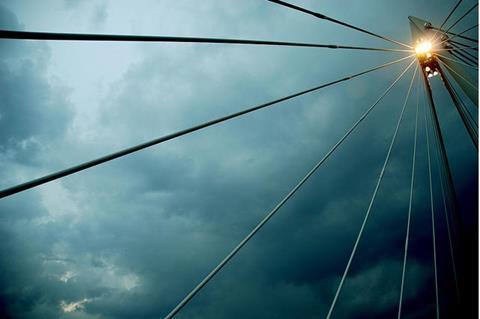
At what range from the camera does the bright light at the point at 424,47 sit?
941cm

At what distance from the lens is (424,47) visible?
9500 mm

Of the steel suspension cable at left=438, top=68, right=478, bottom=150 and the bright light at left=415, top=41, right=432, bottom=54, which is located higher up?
the bright light at left=415, top=41, right=432, bottom=54

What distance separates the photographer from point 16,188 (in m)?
1.75

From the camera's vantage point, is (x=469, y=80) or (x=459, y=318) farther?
(x=469, y=80)

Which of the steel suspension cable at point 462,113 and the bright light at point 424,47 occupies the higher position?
the bright light at point 424,47

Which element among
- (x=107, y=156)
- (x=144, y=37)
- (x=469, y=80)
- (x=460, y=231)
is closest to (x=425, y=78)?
(x=469, y=80)

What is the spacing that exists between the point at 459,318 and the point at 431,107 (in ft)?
20.6

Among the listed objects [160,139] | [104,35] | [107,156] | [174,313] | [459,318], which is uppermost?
[104,35]

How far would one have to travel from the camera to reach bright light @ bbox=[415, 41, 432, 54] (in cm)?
941

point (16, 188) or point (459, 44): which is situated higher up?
point (459, 44)

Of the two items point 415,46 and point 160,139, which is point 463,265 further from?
point 415,46

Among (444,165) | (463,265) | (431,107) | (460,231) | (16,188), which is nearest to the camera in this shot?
(16,188)

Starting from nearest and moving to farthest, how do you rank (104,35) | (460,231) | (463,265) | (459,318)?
(104,35), (459,318), (463,265), (460,231)

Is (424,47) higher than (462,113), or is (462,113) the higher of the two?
(424,47)
